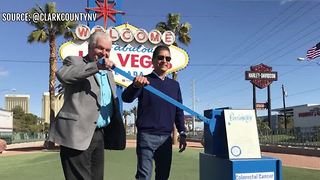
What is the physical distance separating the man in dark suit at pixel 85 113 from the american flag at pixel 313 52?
31.2 meters

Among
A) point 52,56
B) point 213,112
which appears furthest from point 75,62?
point 52,56

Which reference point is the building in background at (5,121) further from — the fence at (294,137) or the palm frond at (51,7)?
the fence at (294,137)

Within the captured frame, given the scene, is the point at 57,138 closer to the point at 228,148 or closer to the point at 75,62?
the point at 75,62

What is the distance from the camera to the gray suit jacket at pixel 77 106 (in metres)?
3.70

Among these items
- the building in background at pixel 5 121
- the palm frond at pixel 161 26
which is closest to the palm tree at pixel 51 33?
the palm frond at pixel 161 26

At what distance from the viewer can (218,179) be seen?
4707 mm

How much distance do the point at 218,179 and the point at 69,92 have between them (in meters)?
1.80

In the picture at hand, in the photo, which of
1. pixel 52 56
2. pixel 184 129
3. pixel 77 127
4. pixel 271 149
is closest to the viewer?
pixel 77 127

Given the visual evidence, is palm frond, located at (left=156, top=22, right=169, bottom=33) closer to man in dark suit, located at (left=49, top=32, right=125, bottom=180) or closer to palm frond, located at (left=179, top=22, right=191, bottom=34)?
palm frond, located at (left=179, top=22, right=191, bottom=34)

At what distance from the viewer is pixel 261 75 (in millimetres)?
59281

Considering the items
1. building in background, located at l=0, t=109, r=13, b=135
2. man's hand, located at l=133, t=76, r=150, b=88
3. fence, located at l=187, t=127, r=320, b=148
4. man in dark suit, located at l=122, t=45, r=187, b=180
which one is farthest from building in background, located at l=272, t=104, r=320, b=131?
building in background, located at l=0, t=109, r=13, b=135

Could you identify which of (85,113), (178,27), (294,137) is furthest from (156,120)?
(178,27)

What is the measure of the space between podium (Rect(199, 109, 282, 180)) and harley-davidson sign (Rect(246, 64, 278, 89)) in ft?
179

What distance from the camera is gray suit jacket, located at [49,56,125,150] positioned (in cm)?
370
